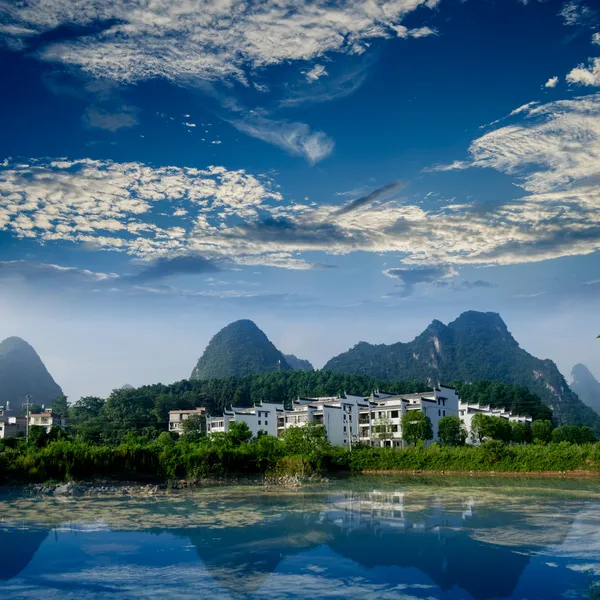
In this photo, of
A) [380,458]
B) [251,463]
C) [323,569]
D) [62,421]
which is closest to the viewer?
[323,569]

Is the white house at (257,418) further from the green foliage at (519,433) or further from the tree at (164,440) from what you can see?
the green foliage at (519,433)

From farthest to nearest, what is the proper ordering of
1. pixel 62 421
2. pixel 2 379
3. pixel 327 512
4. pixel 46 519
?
pixel 2 379
pixel 62 421
pixel 327 512
pixel 46 519

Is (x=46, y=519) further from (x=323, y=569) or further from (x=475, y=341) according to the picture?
(x=475, y=341)

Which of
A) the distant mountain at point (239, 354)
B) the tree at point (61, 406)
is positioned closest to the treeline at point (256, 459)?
the tree at point (61, 406)

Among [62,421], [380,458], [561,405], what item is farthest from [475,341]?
[380,458]

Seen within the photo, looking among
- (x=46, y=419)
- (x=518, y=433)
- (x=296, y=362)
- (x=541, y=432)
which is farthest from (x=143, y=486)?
(x=296, y=362)

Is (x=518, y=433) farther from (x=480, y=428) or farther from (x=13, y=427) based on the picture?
(x=13, y=427)
